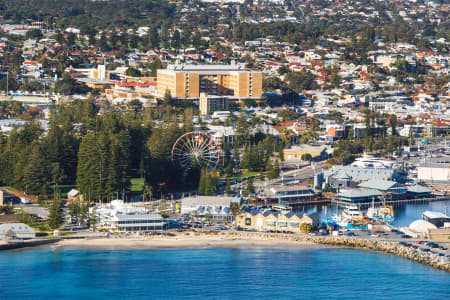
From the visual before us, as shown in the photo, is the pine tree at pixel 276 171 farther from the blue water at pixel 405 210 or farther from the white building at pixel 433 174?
the white building at pixel 433 174

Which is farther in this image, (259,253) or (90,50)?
(90,50)

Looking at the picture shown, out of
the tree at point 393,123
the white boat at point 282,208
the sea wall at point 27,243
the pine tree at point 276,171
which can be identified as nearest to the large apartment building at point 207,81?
the tree at point 393,123

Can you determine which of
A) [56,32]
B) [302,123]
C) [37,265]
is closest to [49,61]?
[56,32]

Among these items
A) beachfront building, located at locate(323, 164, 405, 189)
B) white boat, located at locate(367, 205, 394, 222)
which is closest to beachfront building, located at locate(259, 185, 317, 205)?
beachfront building, located at locate(323, 164, 405, 189)

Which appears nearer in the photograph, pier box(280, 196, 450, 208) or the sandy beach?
the sandy beach

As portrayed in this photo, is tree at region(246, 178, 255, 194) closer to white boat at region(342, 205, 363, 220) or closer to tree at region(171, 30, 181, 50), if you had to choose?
white boat at region(342, 205, 363, 220)

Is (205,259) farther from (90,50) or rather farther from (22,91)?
(90,50)
